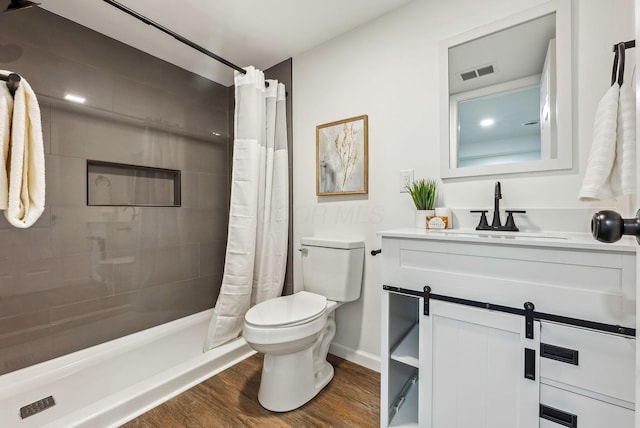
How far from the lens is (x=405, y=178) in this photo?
1.57 meters

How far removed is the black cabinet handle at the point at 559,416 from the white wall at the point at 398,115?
2.26 ft

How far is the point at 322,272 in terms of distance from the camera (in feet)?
5.77

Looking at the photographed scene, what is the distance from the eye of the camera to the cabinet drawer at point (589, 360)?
0.76 meters

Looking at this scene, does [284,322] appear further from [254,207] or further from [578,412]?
[578,412]

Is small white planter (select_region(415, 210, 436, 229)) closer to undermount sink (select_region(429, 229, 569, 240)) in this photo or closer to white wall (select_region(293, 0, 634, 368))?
white wall (select_region(293, 0, 634, 368))

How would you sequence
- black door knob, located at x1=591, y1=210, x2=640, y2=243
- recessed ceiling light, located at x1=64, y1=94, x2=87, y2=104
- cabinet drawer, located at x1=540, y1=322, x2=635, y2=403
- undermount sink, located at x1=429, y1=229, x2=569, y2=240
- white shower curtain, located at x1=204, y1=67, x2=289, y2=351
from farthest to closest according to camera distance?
white shower curtain, located at x1=204, y1=67, x2=289, y2=351
recessed ceiling light, located at x1=64, y1=94, x2=87, y2=104
undermount sink, located at x1=429, y1=229, x2=569, y2=240
cabinet drawer, located at x1=540, y1=322, x2=635, y2=403
black door knob, located at x1=591, y1=210, x2=640, y2=243

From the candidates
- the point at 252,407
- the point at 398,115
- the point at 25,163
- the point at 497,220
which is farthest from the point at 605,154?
the point at 25,163

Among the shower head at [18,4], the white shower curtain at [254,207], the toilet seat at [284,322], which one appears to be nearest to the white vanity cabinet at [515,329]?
the toilet seat at [284,322]

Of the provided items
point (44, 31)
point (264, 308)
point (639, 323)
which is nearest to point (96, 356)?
point (264, 308)

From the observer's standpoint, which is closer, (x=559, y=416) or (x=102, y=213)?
(x=559, y=416)

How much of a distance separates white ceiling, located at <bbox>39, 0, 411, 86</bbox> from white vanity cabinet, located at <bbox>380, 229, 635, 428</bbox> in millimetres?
1405

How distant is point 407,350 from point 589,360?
625 millimetres

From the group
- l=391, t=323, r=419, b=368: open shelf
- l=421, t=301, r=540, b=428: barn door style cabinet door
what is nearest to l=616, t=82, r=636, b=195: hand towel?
l=421, t=301, r=540, b=428: barn door style cabinet door

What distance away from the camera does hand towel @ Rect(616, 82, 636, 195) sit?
0.81 metres
